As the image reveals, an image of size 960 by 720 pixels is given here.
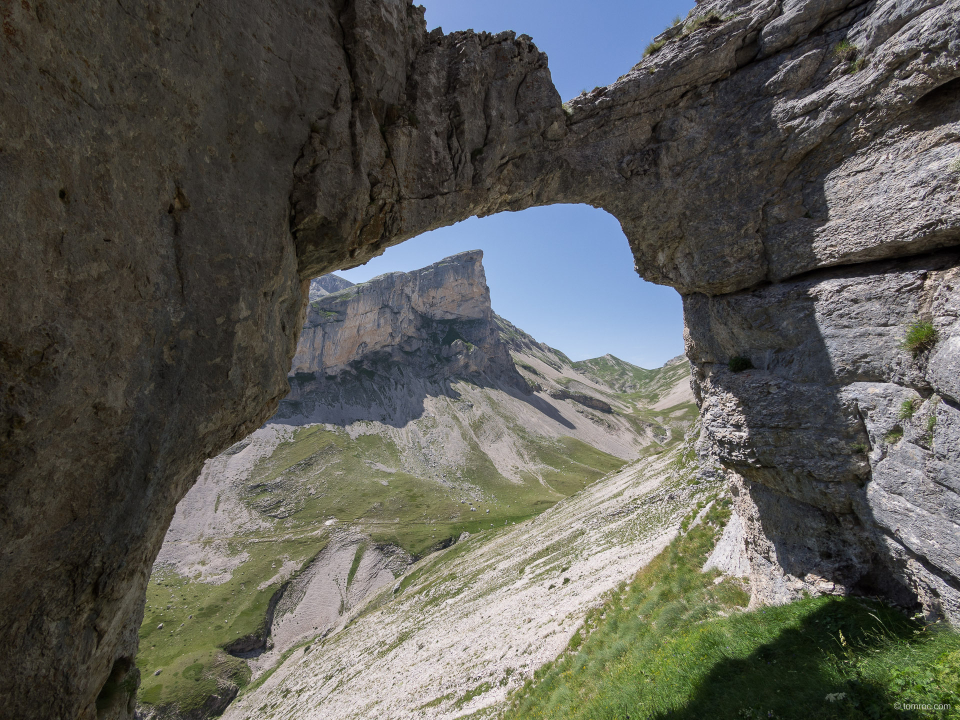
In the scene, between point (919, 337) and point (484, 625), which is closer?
point (919, 337)

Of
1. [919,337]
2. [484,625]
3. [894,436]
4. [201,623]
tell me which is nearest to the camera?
[919,337]

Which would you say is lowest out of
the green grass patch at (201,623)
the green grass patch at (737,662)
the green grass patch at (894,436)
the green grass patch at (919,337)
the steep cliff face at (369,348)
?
the green grass patch at (201,623)

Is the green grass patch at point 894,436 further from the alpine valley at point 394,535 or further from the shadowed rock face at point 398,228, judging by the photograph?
the alpine valley at point 394,535

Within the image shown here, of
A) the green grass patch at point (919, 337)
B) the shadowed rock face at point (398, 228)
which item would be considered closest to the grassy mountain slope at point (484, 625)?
the shadowed rock face at point (398, 228)

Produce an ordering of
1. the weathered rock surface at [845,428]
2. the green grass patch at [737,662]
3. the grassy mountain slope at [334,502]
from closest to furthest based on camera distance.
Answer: the green grass patch at [737,662], the weathered rock surface at [845,428], the grassy mountain slope at [334,502]

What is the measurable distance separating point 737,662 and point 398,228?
57.6 ft

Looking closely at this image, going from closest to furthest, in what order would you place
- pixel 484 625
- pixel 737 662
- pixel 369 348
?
pixel 737 662 → pixel 484 625 → pixel 369 348

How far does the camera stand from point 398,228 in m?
15.9

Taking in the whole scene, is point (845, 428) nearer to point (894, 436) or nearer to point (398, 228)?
point (894, 436)

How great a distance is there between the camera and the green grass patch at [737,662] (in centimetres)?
748

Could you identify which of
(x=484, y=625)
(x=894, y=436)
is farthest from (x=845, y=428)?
(x=484, y=625)

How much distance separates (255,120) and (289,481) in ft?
419

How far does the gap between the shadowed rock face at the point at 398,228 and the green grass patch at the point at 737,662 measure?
4.93 ft

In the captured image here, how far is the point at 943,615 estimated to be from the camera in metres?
8.80
